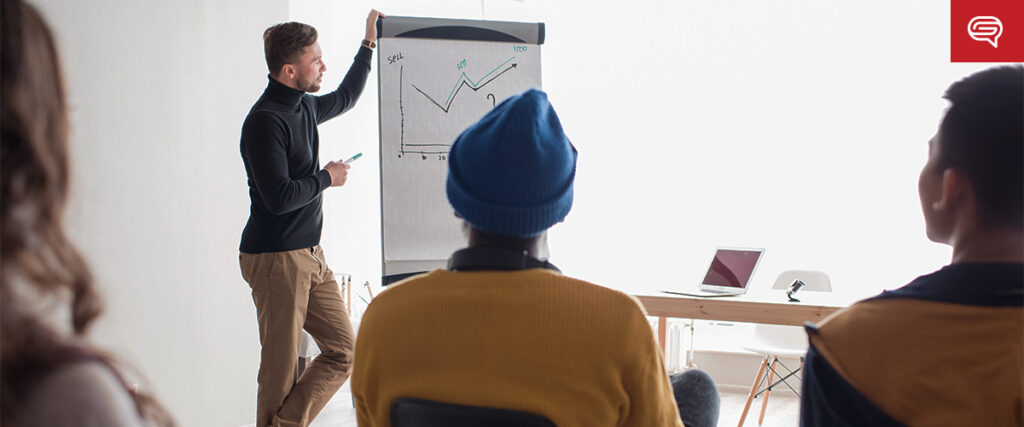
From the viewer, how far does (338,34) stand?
4.37 metres

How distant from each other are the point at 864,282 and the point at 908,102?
36.4 inches

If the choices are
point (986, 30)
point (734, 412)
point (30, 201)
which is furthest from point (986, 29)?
point (30, 201)

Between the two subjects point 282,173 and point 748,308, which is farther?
point 748,308

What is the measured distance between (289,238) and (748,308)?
62.2 inches

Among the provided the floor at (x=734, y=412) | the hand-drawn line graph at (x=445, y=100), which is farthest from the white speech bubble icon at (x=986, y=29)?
the hand-drawn line graph at (x=445, y=100)

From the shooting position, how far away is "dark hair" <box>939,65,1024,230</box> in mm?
987

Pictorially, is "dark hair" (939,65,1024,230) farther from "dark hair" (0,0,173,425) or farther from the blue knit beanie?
"dark hair" (0,0,173,425)

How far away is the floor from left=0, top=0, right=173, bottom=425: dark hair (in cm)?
300

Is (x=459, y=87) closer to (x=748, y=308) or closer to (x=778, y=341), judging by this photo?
(x=748, y=308)

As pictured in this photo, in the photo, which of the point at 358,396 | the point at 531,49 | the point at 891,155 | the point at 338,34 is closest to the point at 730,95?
the point at 891,155

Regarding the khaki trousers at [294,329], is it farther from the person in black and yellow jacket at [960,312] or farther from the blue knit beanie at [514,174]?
the person in black and yellow jacket at [960,312]

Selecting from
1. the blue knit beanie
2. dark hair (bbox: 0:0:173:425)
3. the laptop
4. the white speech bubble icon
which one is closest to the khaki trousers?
the laptop

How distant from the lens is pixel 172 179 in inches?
113

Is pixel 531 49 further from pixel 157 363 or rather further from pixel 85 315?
pixel 85 315
